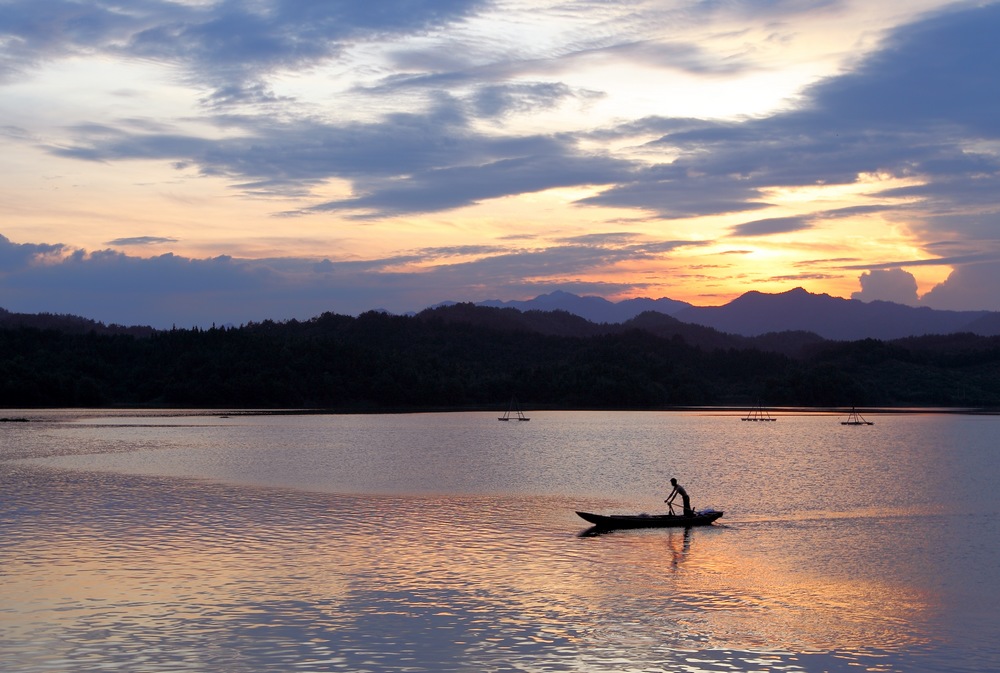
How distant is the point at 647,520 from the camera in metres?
38.4

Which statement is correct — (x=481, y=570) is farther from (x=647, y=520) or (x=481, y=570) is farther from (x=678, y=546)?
(x=647, y=520)

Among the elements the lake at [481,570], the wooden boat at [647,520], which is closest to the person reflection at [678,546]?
the lake at [481,570]

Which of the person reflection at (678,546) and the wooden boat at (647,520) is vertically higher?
the wooden boat at (647,520)

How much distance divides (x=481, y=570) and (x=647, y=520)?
11005mm

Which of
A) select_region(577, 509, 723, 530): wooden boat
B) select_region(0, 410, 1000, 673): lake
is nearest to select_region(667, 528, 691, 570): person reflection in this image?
select_region(0, 410, 1000, 673): lake

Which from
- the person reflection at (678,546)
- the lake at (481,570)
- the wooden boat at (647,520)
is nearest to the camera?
the lake at (481,570)

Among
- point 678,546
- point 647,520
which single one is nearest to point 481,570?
point 678,546

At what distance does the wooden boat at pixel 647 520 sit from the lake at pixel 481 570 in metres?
0.63

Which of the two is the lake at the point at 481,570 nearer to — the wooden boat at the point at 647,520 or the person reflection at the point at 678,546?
the person reflection at the point at 678,546

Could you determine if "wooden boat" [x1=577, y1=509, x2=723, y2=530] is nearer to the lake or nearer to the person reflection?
the person reflection

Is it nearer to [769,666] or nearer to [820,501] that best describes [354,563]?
[769,666]

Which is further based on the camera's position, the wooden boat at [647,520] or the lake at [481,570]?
the wooden boat at [647,520]

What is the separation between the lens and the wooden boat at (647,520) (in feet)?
124

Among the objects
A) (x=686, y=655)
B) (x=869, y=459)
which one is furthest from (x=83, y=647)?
(x=869, y=459)
